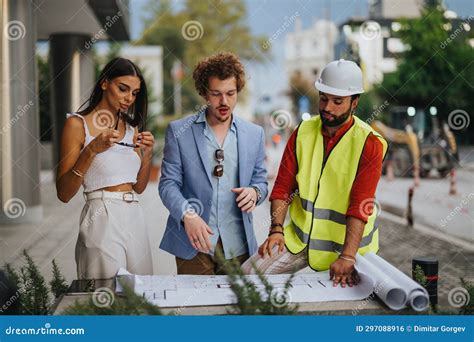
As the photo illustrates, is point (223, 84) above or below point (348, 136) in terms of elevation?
above

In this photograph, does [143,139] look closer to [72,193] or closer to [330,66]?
[72,193]

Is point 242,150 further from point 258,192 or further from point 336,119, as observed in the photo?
point 336,119

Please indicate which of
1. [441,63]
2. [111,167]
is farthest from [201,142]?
[441,63]

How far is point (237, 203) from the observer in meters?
2.85

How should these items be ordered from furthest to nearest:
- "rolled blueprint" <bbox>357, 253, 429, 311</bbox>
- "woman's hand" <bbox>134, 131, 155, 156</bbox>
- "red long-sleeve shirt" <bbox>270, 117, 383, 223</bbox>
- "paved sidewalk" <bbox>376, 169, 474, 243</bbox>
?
"paved sidewalk" <bbox>376, 169, 474, 243</bbox> < "woman's hand" <bbox>134, 131, 155, 156</bbox> < "red long-sleeve shirt" <bbox>270, 117, 383, 223</bbox> < "rolled blueprint" <bbox>357, 253, 429, 311</bbox>

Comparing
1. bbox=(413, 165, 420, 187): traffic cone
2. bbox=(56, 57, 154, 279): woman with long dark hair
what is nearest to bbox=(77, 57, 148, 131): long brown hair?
bbox=(56, 57, 154, 279): woman with long dark hair

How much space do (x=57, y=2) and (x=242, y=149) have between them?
10.8 feet

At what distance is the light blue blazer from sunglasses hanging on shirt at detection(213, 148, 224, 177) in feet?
0.08

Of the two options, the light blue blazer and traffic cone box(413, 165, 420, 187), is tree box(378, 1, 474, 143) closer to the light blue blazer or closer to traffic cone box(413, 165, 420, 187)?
the light blue blazer

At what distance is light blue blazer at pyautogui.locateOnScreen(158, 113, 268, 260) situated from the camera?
2.81 m

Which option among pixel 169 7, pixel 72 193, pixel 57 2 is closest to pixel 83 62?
pixel 57 2

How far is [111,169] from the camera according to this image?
8.98ft

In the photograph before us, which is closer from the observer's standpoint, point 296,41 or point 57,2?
point 296,41

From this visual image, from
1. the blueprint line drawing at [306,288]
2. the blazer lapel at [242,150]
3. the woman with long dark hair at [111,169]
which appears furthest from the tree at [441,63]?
the woman with long dark hair at [111,169]
